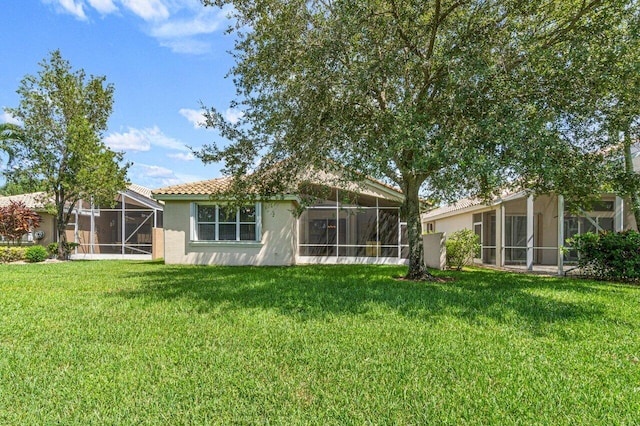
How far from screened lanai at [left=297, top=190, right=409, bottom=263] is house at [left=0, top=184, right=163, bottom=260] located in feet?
31.7

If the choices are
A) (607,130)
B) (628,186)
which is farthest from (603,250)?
(607,130)

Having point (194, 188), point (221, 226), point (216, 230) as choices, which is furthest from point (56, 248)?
point (221, 226)

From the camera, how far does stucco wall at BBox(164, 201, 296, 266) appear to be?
17.4 metres

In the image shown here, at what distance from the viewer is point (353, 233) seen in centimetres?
1922

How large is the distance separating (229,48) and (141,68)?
340 cm

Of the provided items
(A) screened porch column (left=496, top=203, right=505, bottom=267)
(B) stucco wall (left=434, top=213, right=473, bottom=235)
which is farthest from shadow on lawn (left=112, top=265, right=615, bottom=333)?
(B) stucco wall (left=434, top=213, right=473, bottom=235)

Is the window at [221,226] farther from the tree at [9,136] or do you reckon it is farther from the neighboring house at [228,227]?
the tree at [9,136]

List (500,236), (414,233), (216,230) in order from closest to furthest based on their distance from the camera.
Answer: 1. (414,233)
2. (216,230)
3. (500,236)

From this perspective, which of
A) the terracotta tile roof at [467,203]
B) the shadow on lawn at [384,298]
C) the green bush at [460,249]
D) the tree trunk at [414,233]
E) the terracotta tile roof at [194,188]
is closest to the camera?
the shadow on lawn at [384,298]

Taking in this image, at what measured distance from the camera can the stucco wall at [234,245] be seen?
17.4 meters

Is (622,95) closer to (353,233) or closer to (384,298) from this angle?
(384,298)

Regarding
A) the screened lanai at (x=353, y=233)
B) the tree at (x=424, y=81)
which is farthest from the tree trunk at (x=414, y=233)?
the screened lanai at (x=353, y=233)

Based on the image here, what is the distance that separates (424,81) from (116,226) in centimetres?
2060

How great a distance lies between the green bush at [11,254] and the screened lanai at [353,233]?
1449cm
